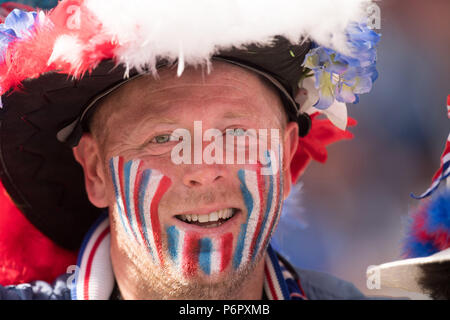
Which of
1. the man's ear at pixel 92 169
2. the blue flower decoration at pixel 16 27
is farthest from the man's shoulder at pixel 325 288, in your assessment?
the blue flower decoration at pixel 16 27

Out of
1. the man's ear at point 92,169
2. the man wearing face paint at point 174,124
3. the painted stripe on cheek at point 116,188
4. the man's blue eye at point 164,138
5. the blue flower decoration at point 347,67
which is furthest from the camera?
the man's ear at point 92,169

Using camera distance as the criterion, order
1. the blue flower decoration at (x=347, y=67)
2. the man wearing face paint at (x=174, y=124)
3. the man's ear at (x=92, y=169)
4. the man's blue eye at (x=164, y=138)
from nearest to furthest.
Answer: the man wearing face paint at (x=174, y=124), the blue flower decoration at (x=347, y=67), the man's blue eye at (x=164, y=138), the man's ear at (x=92, y=169)

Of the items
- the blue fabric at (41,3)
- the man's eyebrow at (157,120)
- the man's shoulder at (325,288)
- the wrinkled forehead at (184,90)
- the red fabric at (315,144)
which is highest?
the blue fabric at (41,3)

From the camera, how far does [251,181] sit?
239cm

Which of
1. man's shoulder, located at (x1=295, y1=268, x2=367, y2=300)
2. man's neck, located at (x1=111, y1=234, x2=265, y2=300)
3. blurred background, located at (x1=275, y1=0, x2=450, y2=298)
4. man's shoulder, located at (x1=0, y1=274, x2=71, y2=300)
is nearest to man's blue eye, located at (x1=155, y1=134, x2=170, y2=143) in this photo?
man's neck, located at (x1=111, y1=234, x2=265, y2=300)

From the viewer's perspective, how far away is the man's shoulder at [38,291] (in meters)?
2.64

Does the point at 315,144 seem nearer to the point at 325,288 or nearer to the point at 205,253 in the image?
the point at 325,288

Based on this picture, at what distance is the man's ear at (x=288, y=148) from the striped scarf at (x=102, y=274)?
1.05 ft

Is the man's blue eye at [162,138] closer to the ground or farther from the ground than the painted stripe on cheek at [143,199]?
farther from the ground

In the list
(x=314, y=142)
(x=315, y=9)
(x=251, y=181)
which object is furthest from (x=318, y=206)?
(x=315, y=9)

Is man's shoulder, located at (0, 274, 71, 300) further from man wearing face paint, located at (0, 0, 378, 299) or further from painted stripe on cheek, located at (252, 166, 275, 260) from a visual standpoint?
painted stripe on cheek, located at (252, 166, 275, 260)

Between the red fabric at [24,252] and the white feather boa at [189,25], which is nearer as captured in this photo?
the white feather boa at [189,25]

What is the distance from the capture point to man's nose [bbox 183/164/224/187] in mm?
2289

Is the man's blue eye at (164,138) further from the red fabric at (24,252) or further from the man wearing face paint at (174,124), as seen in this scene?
the red fabric at (24,252)
